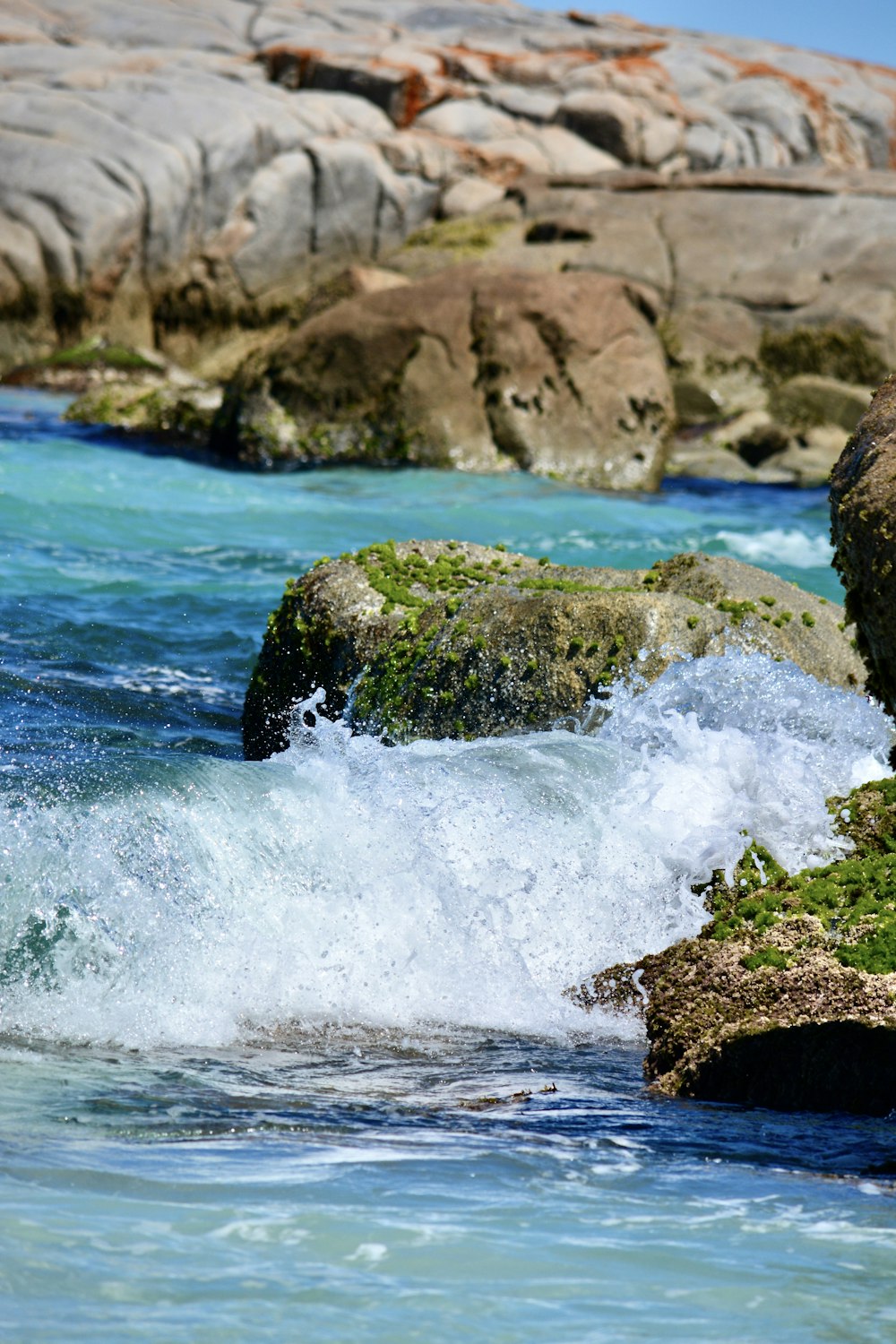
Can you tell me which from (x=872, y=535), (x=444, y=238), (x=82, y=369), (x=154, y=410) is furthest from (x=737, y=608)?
(x=444, y=238)

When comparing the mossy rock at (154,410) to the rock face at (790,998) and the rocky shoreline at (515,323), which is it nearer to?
the rocky shoreline at (515,323)

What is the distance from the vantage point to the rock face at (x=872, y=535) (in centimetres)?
370

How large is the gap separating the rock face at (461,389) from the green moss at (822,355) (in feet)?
17.5

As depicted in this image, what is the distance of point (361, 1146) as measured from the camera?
387 centimetres

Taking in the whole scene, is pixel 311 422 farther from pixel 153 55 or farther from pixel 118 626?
pixel 153 55

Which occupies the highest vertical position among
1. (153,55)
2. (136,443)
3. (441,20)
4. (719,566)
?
(441,20)

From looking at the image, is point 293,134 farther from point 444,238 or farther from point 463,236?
point 463,236

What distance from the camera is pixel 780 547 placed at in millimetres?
14688

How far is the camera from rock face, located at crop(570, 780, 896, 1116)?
4199mm

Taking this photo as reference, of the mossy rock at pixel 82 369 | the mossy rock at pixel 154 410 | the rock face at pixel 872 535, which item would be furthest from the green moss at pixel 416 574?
the mossy rock at pixel 82 369

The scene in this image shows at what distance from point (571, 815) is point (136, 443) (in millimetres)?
13301

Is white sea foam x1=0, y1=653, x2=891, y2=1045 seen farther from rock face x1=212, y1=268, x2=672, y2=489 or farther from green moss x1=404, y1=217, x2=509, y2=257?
green moss x1=404, y1=217, x2=509, y2=257

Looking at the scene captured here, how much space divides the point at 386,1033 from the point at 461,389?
12896 millimetres

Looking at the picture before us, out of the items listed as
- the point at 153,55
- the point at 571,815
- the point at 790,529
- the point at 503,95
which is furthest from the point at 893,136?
the point at 571,815
